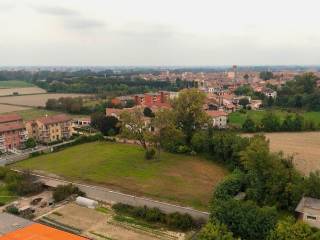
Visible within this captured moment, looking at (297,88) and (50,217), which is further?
(297,88)

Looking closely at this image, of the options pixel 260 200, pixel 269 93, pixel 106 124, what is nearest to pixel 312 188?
pixel 260 200

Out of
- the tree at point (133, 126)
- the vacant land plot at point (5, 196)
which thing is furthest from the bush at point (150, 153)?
the vacant land plot at point (5, 196)

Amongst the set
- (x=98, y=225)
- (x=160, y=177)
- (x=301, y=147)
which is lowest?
(x=98, y=225)

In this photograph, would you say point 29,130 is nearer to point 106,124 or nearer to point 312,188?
point 106,124

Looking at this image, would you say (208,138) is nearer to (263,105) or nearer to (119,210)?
(119,210)

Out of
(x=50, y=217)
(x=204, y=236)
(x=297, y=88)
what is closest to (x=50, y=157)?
(x=50, y=217)

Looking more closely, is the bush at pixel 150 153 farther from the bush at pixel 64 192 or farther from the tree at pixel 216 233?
the tree at pixel 216 233
